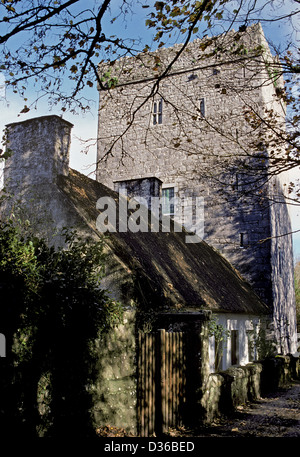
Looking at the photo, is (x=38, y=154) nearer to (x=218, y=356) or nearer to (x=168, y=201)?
(x=218, y=356)

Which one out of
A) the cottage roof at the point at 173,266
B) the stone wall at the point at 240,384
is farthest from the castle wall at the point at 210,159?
the stone wall at the point at 240,384

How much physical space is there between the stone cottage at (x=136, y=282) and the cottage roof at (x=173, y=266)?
4 cm

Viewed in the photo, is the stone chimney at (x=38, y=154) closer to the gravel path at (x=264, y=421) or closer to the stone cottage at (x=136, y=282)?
the stone cottage at (x=136, y=282)

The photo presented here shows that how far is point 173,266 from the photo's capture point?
12.1m

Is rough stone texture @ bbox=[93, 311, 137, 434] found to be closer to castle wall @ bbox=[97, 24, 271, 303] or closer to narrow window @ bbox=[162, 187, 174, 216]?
castle wall @ bbox=[97, 24, 271, 303]

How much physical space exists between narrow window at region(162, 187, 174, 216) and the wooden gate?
11252mm

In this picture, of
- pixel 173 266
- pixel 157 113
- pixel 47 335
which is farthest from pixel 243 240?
pixel 47 335

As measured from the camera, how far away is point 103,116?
2053cm

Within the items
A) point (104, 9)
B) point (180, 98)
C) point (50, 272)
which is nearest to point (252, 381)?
point (50, 272)

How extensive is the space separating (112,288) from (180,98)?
1258cm

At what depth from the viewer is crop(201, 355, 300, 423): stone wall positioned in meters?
7.86

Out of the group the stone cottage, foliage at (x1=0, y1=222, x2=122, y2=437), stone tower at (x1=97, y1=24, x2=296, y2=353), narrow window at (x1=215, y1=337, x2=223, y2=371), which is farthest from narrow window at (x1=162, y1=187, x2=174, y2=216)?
foliage at (x1=0, y1=222, x2=122, y2=437)

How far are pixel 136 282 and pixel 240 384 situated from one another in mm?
3280

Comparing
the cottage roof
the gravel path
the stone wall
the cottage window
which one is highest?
the cottage window
